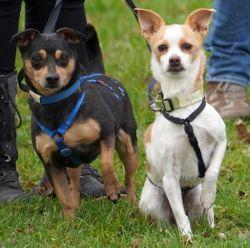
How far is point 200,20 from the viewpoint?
4445 millimetres

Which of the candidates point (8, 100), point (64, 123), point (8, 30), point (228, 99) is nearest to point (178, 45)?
point (64, 123)

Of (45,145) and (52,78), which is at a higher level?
(52,78)

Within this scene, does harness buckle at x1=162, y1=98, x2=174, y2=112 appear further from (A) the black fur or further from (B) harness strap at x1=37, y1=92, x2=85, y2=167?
(B) harness strap at x1=37, y1=92, x2=85, y2=167

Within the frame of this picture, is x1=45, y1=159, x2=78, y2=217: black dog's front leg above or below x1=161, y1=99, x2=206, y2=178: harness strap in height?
below

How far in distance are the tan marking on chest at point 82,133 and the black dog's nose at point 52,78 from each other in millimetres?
274

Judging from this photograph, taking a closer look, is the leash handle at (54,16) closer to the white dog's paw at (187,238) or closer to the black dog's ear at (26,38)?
the black dog's ear at (26,38)

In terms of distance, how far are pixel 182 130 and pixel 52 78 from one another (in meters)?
0.75

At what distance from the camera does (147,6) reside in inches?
424

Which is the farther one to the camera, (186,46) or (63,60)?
(63,60)

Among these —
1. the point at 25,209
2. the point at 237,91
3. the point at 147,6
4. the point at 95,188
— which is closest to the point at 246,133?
the point at 237,91

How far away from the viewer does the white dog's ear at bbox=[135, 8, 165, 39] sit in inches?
177

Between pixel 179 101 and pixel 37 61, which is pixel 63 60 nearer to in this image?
pixel 37 61

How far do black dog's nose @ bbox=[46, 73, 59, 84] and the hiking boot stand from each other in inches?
26.2

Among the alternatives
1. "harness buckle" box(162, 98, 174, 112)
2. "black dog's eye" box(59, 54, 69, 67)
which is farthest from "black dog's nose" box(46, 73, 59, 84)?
"harness buckle" box(162, 98, 174, 112)
